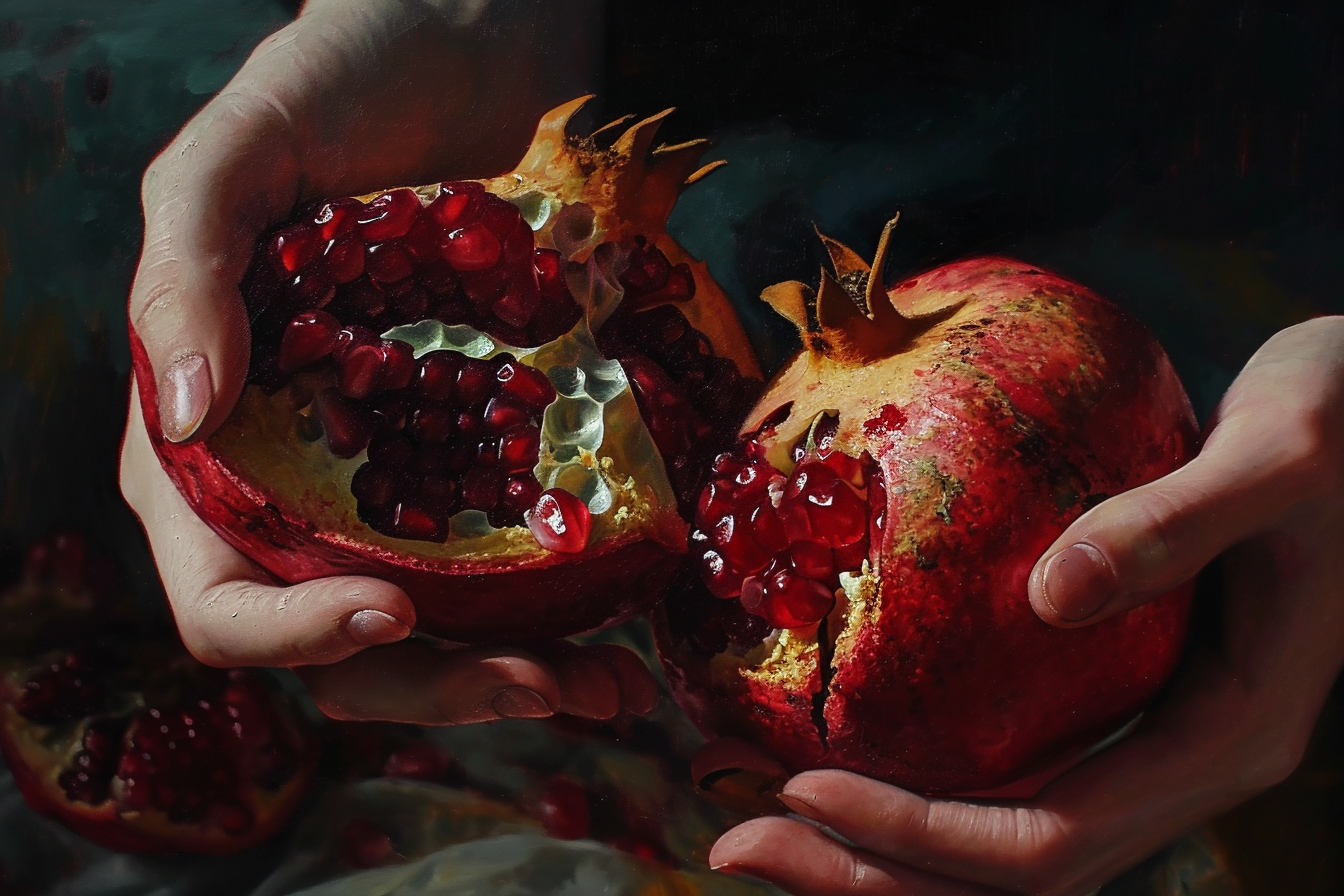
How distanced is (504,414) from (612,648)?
20cm

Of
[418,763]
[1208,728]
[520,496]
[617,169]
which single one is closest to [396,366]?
[520,496]

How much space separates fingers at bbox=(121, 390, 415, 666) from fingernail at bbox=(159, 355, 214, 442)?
0.37 feet

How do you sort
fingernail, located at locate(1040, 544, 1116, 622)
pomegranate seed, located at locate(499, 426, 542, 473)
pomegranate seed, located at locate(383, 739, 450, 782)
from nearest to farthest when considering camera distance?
fingernail, located at locate(1040, 544, 1116, 622), pomegranate seed, located at locate(499, 426, 542, 473), pomegranate seed, located at locate(383, 739, 450, 782)

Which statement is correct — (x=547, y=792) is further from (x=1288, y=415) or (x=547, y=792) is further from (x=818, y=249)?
(x=1288, y=415)

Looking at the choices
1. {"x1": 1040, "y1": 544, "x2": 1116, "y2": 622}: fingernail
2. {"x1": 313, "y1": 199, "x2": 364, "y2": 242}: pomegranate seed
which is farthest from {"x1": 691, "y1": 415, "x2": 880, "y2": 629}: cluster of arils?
{"x1": 313, "y1": 199, "x2": 364, "y2": 242}: pomegranate seed

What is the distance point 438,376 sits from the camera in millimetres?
741

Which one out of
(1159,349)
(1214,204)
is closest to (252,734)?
(1159,349)

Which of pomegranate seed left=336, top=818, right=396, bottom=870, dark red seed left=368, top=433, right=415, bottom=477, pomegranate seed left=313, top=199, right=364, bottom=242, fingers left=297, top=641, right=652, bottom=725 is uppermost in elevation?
pomegranate seed left=313, top=199, right=364, bottom=242

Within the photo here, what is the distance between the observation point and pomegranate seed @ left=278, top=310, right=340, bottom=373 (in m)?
0.73

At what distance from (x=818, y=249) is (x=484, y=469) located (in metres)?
0.30

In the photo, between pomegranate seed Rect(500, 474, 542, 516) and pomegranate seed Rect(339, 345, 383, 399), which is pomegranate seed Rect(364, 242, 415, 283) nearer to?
pomegranate seed Rect(339, 345, 383, 399)

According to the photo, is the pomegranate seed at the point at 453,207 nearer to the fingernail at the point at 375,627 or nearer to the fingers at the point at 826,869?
the fingernail at the point at 375,627

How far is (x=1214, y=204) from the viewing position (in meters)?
0.80

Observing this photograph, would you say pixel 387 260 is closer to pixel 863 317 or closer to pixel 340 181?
pixel 340 181
